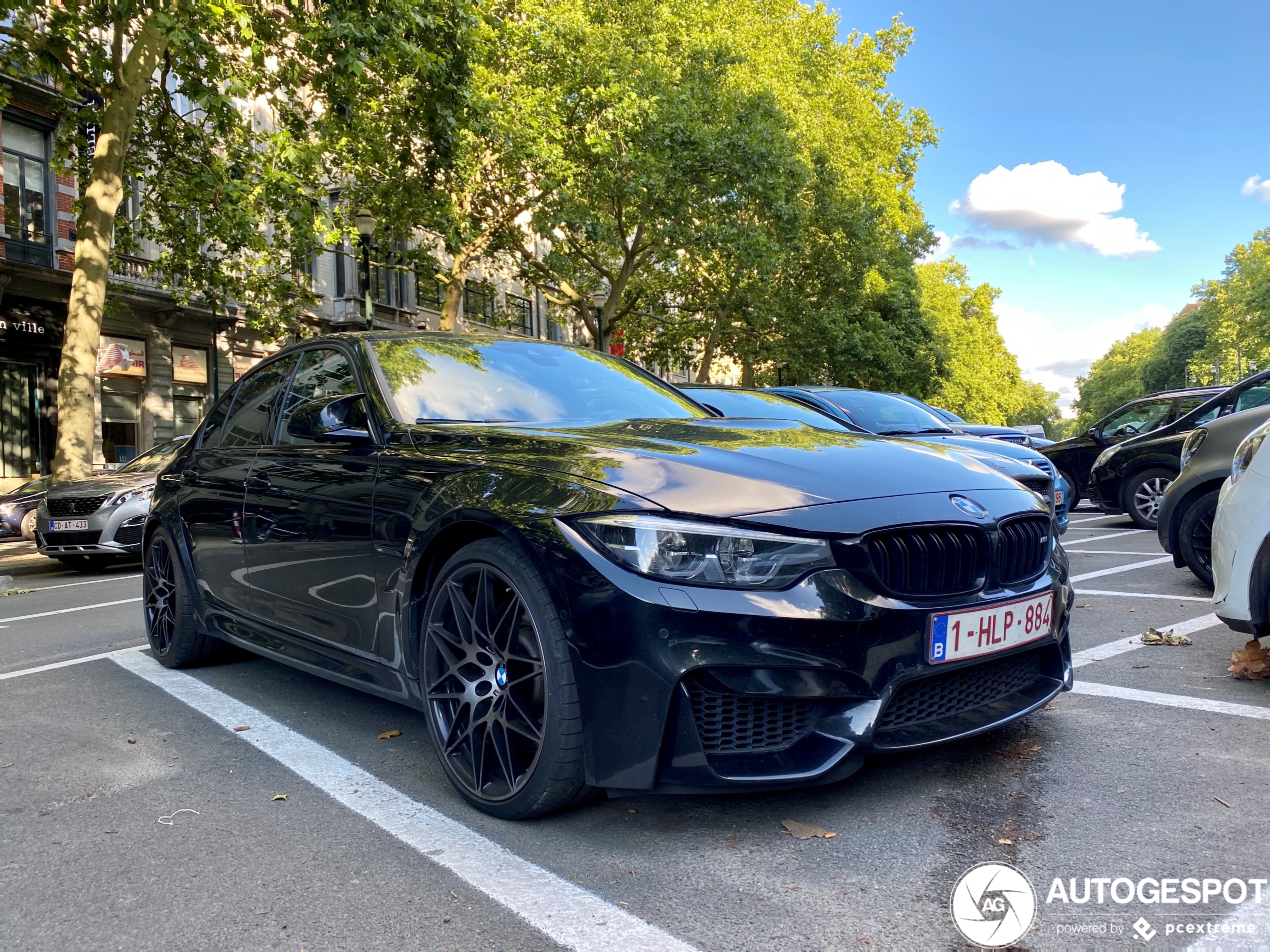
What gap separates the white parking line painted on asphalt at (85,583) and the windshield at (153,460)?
177 cm

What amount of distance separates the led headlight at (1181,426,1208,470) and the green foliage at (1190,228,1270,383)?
48612 millimetres

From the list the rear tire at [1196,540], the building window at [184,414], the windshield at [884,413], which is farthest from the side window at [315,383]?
the building window at [184,414]

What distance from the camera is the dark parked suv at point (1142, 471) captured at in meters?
10.6

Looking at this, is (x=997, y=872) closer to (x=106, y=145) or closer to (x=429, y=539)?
(x=429, y=539)

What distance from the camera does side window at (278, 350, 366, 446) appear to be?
3.97 metres

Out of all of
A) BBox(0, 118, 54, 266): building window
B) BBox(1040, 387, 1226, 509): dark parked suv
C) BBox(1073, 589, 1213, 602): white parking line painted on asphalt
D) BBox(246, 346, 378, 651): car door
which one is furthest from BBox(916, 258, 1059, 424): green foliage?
BBox(246, 346, 378, 651): car door

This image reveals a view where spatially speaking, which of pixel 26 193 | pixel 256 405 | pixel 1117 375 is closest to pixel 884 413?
pixel 256 405

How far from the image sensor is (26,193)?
67.8ft

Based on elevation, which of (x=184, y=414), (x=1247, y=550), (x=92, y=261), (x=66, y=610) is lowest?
(x=66, y=610)

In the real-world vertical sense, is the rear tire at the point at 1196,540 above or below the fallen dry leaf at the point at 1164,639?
above

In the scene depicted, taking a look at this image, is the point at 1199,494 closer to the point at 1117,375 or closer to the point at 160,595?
the point at 160,595

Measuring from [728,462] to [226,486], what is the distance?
2.66 metres

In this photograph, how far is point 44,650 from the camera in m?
5.85

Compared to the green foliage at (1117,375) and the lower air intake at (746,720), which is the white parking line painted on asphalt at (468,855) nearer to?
the lower air intake at (746,720)
